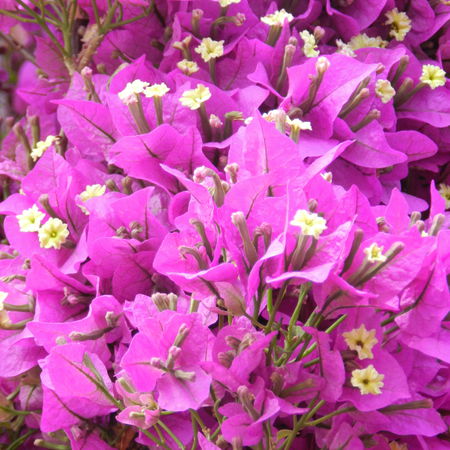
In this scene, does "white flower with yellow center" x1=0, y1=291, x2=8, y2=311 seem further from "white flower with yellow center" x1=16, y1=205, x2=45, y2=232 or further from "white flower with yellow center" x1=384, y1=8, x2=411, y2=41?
"white flower with yellow center" x1=384, y1=8, x2=411, y2=41

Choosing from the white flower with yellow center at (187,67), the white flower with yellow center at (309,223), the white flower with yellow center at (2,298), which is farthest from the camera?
the white flower with yellow center at (187,67)

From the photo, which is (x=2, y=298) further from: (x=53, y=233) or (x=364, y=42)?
(x=364, y=42)

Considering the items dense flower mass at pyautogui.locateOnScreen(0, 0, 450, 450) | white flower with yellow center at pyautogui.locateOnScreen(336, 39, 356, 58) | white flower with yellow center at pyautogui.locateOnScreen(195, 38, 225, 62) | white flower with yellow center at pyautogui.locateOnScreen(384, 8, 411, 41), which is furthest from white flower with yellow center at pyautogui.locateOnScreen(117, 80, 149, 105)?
white flower with yellow center at pyautogui.locateOnScreen(384, 8, 411, 41)

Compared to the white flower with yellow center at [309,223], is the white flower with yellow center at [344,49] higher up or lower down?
higher up

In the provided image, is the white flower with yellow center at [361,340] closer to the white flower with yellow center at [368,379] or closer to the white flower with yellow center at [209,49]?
the white flower with yellow center at [368,379]

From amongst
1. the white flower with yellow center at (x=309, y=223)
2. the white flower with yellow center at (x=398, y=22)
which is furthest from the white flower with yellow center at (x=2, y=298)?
the white flower with yellow center at (x=398, y=22)

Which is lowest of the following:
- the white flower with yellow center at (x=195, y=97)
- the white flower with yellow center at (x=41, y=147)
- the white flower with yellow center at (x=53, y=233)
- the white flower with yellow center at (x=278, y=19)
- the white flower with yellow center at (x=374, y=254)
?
the white flower with yellow center at (x=53, y=233)

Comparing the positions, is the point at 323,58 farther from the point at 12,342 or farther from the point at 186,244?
the point at 12,342
